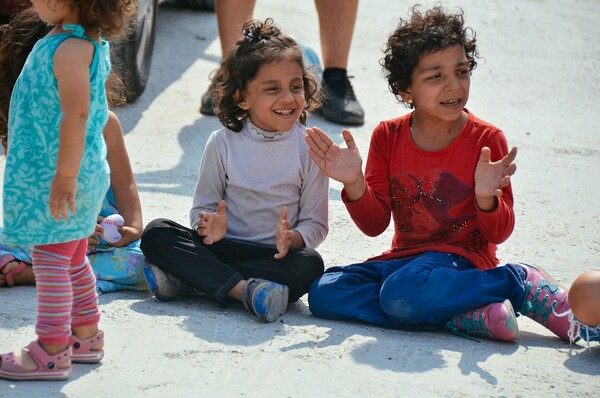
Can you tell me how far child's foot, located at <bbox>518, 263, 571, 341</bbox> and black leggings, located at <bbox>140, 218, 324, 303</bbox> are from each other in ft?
2.42

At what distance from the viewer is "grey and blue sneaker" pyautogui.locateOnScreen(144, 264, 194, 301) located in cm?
342

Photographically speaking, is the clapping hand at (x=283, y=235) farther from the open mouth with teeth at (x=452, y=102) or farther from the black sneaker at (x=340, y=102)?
the black sneaker at (x=340, y=102)

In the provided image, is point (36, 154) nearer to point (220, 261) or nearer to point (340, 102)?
point (220, 261)

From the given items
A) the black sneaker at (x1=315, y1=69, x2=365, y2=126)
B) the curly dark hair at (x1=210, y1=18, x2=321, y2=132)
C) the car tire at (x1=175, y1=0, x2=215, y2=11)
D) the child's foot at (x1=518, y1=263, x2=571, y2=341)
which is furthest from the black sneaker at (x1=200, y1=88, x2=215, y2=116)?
the child's foot at (x1=518, y1=263, x2=571, y2=341)

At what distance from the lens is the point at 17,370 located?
2.71 metres

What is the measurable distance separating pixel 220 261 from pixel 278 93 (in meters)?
0.64

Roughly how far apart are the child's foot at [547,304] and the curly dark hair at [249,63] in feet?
3.56

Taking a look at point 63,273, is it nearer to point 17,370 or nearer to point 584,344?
point 17,370

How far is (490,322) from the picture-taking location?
315 centimetres

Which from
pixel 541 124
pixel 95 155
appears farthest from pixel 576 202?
pixel 95 155

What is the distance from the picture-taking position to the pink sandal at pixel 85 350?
285cm

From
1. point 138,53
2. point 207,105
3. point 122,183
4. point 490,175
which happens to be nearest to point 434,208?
point 490,175

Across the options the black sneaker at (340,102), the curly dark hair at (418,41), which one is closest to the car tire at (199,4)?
the black sneaker at (340,102)

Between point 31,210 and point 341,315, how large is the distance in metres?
1.18
